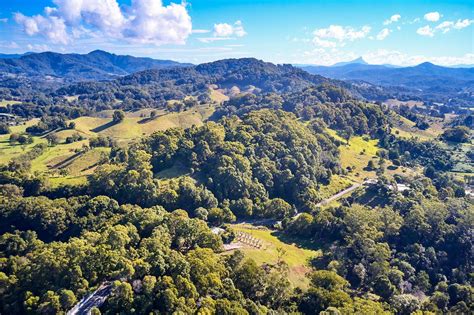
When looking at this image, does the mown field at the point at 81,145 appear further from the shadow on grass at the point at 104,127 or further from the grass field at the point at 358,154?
the grass field at the point at 358,154

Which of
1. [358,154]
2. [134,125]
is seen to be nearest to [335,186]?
[358,154]

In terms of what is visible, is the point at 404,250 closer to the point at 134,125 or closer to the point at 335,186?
the point at 335,186

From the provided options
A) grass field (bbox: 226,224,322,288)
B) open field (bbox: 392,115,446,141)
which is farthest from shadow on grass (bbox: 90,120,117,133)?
open field (bbox: 392,115,446,141)

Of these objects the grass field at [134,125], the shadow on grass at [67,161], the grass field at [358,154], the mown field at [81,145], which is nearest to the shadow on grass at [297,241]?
the grass field at [358,154]

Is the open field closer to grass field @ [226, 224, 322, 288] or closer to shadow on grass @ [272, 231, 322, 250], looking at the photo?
shadow on grass @ [272, 231, 322, 250]

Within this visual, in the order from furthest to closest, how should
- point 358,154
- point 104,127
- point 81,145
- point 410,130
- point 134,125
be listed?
point 410,130 < point 104,127 < point 134,125 < point 81,145 < point 358,154
